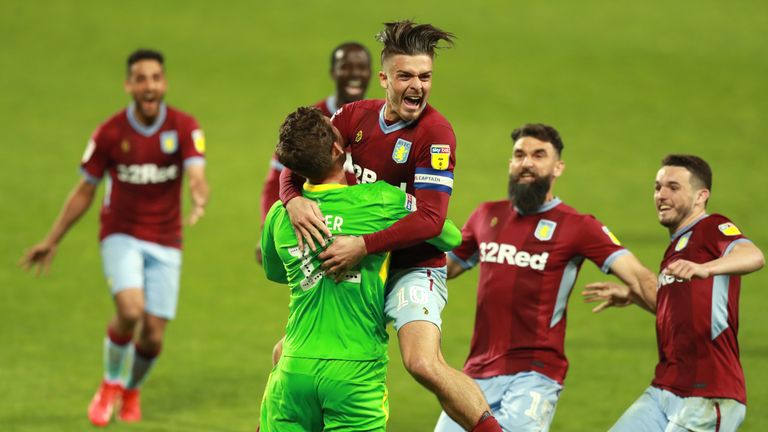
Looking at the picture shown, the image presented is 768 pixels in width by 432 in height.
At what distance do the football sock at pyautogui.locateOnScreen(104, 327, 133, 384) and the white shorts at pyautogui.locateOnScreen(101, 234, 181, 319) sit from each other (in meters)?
0.32

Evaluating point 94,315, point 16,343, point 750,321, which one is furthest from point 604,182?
point 16,343

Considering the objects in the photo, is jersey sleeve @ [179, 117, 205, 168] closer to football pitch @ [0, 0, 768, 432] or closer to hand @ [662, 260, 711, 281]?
football pitch @ [0, 0, 768, 432]

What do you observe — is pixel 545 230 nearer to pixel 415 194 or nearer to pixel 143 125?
pixel 415 194

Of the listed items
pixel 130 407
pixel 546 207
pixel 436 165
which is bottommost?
pixel 130 407

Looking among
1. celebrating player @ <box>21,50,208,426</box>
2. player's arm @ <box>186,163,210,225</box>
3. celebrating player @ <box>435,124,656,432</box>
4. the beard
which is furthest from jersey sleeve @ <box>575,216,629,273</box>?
celebrating player @ <box>21,50,208,426</box>

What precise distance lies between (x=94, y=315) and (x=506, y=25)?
14.0 meters

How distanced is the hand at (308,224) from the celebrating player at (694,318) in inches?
72.2

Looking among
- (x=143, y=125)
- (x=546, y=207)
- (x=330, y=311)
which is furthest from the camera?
(x=143, y=125)

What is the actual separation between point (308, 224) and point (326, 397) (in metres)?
0.79

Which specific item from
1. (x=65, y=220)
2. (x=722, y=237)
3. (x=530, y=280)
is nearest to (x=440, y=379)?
(x=530, y=280)

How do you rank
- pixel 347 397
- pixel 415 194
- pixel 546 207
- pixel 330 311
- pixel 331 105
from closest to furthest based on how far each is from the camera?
pixel 347 397
pixel 330 311
pixel 415 194
pixel 546 207
pixel 331 105

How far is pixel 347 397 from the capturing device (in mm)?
5223

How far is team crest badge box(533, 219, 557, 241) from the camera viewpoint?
22.5ft

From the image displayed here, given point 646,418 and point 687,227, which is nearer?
point 646,418
